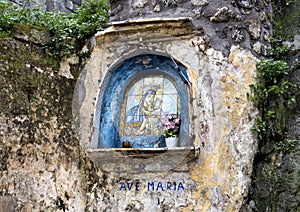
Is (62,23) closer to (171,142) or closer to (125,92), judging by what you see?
(125,92)

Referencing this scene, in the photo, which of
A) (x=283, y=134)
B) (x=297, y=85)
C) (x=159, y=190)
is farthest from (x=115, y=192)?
(x=297, y=85)

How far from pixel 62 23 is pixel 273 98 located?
8.28 feet

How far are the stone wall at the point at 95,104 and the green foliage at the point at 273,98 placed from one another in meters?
0.11

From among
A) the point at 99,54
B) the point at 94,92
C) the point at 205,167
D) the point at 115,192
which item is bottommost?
the point at 115,192

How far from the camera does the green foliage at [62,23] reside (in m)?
4.79

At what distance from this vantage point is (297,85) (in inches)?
176

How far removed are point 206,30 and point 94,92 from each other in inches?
55.1

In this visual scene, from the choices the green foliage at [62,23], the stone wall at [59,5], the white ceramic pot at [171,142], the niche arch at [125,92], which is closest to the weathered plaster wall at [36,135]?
the green foliage at [62,23]

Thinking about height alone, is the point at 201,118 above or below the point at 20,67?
below

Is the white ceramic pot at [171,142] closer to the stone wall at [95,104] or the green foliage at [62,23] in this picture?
the stone wall at [95,104]

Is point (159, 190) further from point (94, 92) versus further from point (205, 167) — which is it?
point (94, 92)

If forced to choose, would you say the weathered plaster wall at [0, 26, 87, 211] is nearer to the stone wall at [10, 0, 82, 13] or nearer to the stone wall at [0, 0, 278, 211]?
the stone wall at [0, 0, 278, 211]

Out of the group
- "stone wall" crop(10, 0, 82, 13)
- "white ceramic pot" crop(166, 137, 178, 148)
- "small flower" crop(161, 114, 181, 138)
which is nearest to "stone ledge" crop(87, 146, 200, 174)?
"white ceramic pot" crop(166, 137, 178, 148)

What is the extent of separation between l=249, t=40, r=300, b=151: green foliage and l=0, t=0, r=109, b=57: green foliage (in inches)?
75.2
